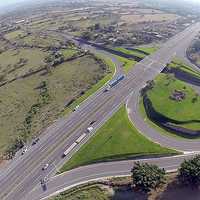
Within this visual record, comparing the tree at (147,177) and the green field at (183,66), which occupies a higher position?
the tree at (147,177)

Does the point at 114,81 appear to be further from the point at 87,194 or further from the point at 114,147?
the point at 87,194

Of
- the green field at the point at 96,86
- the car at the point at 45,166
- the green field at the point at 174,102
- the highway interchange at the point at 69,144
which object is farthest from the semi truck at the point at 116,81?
the car at the point at 45,166

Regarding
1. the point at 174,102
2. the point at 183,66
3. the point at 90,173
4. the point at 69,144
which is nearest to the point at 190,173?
the point at 90,173

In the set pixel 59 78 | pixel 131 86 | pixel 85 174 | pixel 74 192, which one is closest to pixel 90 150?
pixel 85 174

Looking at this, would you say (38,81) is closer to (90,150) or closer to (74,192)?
(90,150)

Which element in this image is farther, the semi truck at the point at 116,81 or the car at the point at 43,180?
the semi truck at the point at 116,81

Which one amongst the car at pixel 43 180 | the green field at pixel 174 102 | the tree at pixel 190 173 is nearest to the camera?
the tree at pixel 190 173

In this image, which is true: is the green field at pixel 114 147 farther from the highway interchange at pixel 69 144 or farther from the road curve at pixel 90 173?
the highway interchange at pixel 69 144

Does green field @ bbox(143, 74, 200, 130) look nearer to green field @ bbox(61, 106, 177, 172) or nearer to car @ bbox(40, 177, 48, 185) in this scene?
green field @ bbox(61, 106, 177, 172)
